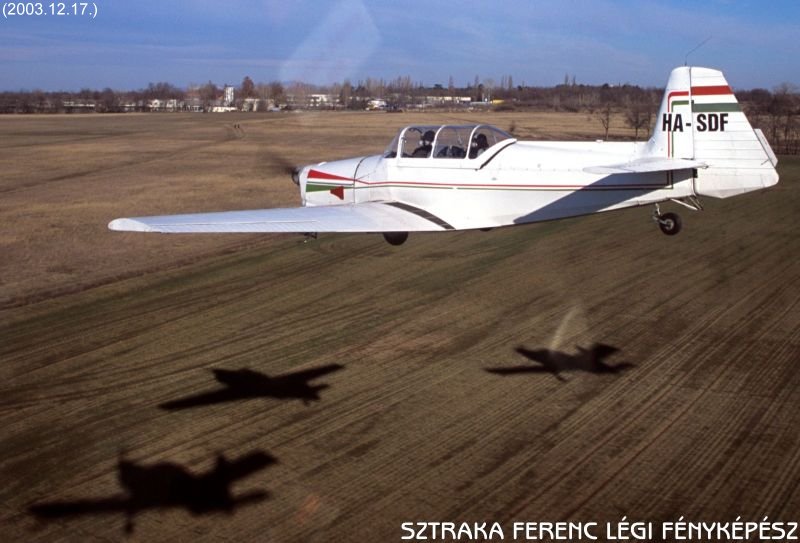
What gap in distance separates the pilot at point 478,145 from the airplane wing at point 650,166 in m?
2.11

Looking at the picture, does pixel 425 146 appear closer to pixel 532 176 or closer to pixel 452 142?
pixel 452 142

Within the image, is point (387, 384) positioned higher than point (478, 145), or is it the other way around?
point (478, 145)

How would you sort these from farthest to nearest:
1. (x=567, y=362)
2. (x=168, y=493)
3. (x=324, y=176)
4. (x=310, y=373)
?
1. (x=324, y=176)
2. (x=567, y=362)
3. (x=310, y=373)
4. (x=168, y=493)

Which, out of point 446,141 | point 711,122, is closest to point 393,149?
point 446,141

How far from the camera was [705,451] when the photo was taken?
22.3 feet

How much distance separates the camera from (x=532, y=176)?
12789 mm

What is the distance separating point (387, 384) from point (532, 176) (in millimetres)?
5759

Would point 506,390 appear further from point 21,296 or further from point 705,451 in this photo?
point 21,296

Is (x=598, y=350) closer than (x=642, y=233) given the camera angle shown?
Yes

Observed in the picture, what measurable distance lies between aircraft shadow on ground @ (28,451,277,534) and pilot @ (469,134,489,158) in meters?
8.11

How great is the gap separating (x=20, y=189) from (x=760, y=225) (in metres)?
23.4

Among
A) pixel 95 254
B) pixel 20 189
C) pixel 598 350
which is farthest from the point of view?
pixel 20 189

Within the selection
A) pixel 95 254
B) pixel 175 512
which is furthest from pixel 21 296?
pixel 175 512

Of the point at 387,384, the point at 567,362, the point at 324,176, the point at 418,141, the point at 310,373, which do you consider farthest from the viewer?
the point at 324,176
